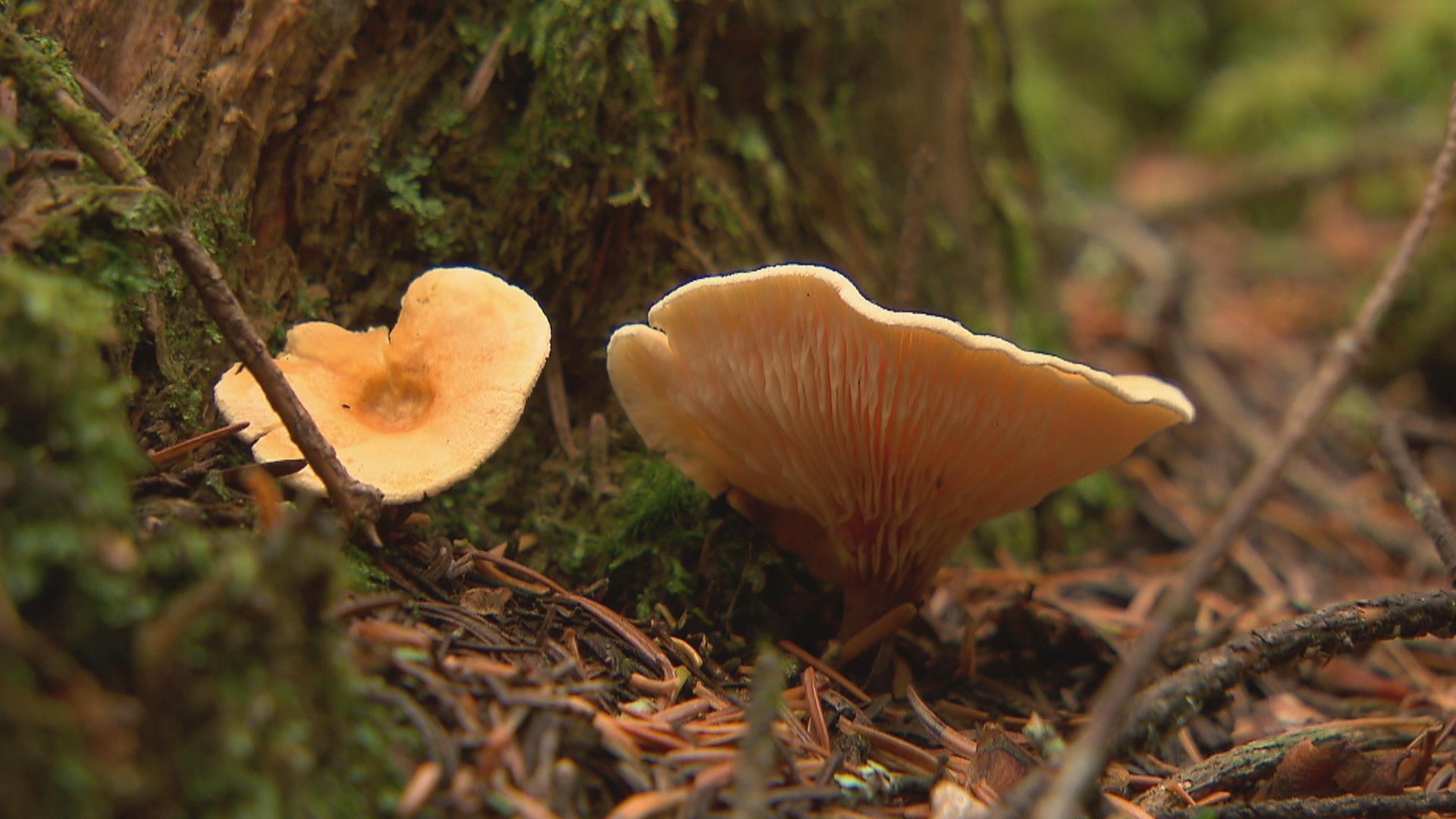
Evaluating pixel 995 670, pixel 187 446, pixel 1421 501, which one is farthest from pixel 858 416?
pixel 1421 501

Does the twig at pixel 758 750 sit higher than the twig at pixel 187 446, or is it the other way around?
the twig at pixel 187 446

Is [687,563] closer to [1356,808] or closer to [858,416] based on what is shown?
[858,416]

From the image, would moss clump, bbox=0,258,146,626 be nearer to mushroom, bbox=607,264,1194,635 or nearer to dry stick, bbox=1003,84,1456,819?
mushroom, bbox=607,264,1194,635

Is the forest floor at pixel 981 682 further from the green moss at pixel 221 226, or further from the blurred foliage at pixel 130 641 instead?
the green moss at pixel 221 226

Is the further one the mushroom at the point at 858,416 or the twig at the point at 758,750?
the mushroom at the point at 858,416

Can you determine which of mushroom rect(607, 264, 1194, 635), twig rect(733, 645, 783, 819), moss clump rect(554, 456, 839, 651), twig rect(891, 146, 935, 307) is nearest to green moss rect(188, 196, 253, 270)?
mushroom rect(607, 264, 1194, 635)

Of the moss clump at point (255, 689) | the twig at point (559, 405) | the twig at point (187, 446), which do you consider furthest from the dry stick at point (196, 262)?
the twig at point (559, 405)
